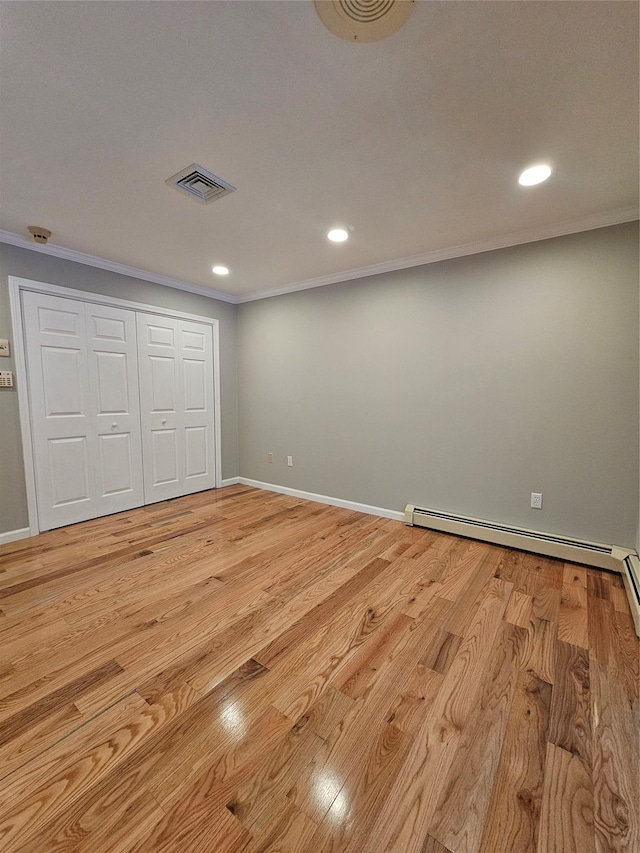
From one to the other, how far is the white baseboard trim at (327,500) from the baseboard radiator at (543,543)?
0.22 metres

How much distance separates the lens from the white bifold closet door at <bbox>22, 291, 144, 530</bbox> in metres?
2.86

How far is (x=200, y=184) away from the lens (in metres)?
1.91

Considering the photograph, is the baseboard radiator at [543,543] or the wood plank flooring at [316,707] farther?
the baseboard radiator at [543,543]

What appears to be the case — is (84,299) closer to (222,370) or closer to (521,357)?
(222,370)

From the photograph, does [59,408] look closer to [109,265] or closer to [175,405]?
[175,405]

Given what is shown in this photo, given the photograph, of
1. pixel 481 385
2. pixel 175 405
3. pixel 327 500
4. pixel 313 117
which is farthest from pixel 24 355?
pixel 481 385

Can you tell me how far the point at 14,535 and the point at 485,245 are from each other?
4.54 m

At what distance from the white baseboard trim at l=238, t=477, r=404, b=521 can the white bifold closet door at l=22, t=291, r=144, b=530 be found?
54.8 inches

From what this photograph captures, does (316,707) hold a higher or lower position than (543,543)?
lower

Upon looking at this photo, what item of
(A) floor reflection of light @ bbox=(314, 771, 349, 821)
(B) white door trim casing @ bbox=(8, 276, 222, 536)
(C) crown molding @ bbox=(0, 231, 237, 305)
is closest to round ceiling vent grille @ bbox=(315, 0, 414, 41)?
(A) floor reflection of light @ bbox=(314, 771, 349, 821)

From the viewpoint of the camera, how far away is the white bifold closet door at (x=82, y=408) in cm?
286

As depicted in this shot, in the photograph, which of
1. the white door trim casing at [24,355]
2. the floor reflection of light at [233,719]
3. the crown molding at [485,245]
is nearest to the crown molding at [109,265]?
the white door trim casing at [24,355]

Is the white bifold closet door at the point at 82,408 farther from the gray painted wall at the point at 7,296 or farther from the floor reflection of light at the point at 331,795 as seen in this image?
the floor reflection of light at the point at 331,795

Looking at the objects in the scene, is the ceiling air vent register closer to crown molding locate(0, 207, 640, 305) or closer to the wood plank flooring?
crown molding locate(0, 207, 640, 305)
